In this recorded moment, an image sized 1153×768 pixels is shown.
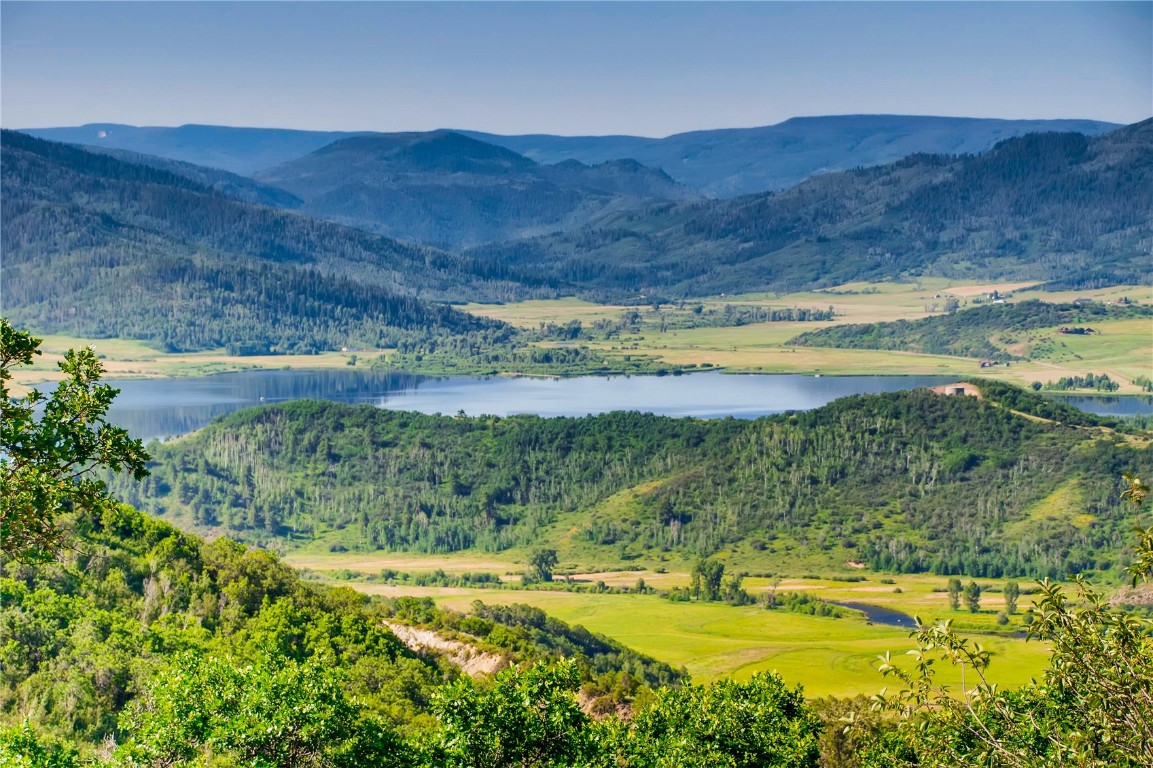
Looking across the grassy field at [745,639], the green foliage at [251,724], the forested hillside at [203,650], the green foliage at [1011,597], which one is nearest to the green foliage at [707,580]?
the grassy field at [745,639]

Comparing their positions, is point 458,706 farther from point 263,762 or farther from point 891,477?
point 891,477

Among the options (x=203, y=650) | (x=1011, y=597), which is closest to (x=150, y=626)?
(x=203, y=650)

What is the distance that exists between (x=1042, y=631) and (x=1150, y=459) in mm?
116535

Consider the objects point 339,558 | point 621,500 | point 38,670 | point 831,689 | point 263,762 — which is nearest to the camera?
point 263,762

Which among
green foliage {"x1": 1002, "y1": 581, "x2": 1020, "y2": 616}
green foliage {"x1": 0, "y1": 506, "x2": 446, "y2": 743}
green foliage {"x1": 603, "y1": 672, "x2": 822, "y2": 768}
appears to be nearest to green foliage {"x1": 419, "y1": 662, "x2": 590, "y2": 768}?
green foliage {"x1": 603, "y1": 672, "x2": 822, "y2": 768}

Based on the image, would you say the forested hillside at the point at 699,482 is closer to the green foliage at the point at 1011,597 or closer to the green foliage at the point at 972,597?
the green foliage at the point at 972,597

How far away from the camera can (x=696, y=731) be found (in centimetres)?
3300

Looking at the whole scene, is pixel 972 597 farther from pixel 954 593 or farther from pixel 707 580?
pixel 707 580

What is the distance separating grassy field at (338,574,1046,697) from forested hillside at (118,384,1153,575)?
22.4 m

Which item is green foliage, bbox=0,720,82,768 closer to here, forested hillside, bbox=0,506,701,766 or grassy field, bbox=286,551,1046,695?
forested hillside, bbox=0,506,701,766

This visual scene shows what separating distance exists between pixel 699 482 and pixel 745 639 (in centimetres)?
4739

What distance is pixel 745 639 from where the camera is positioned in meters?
89.0

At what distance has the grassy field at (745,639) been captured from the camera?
76.8 m

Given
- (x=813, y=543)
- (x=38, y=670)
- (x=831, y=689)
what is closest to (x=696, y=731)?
(x=38, y=670)
